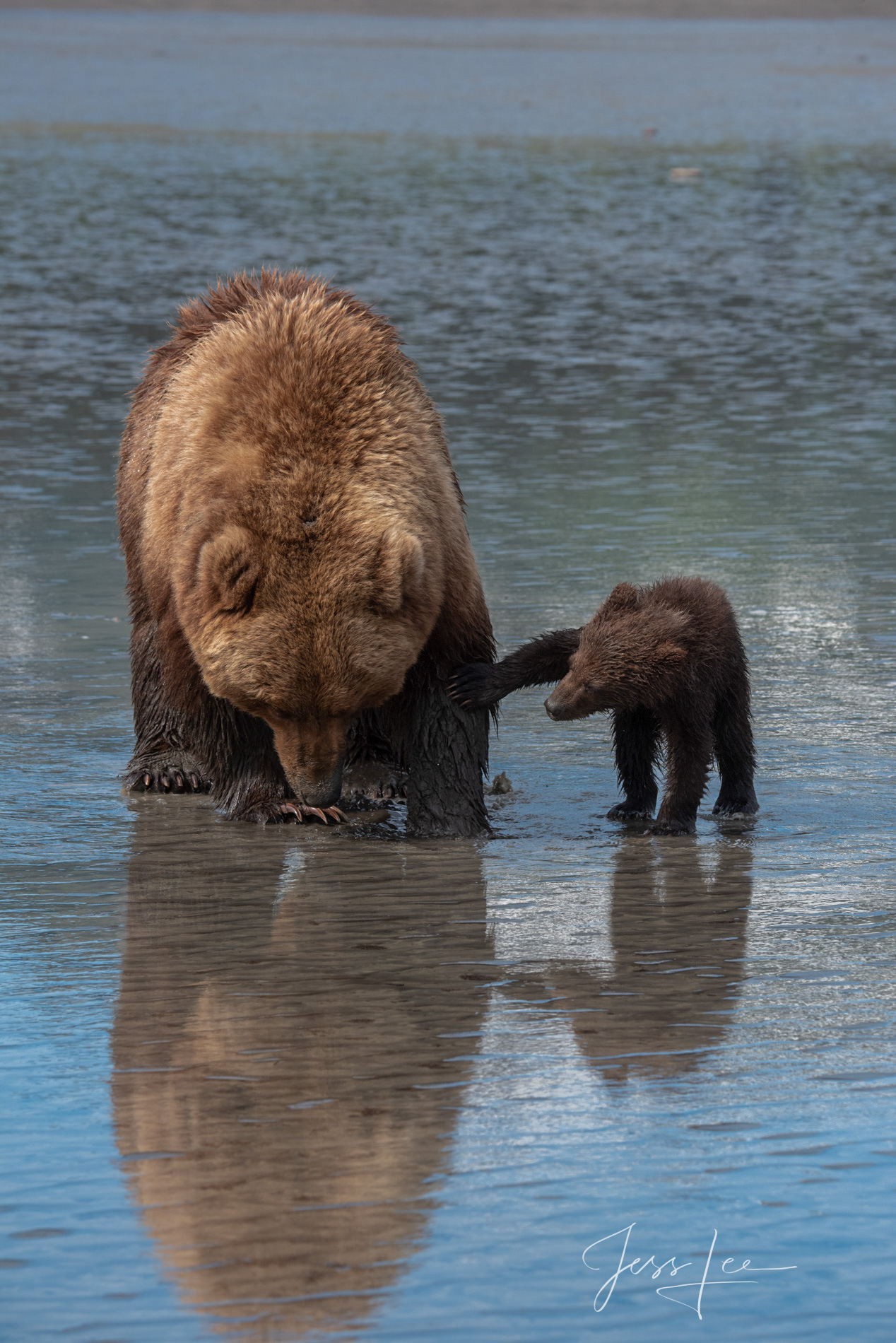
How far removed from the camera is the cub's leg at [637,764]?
6.43 metres

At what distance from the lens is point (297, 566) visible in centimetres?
536

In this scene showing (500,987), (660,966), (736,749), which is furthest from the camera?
(736,749)

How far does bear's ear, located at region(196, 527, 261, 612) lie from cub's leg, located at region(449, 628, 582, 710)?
99 cm

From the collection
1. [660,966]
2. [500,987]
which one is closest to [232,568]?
[500,987]

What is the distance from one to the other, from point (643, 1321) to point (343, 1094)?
0.98m

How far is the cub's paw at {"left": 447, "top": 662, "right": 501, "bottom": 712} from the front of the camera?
6.18 metres

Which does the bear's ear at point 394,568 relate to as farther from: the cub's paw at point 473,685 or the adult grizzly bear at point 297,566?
the cub's paw at point 473,685

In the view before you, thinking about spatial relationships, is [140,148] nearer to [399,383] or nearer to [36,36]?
[399,383]

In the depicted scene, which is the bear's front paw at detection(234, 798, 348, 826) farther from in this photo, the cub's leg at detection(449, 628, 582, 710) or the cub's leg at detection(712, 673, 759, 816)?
the cub's leg at detection(712, 673, 759, 816)

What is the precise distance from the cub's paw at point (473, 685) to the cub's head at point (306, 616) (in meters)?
0.57

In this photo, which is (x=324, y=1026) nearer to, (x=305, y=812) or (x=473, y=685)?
(x=473, y=685)

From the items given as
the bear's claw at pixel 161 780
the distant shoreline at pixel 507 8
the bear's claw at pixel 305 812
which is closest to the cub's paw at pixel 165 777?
the bear's claw at pixel 161 780
